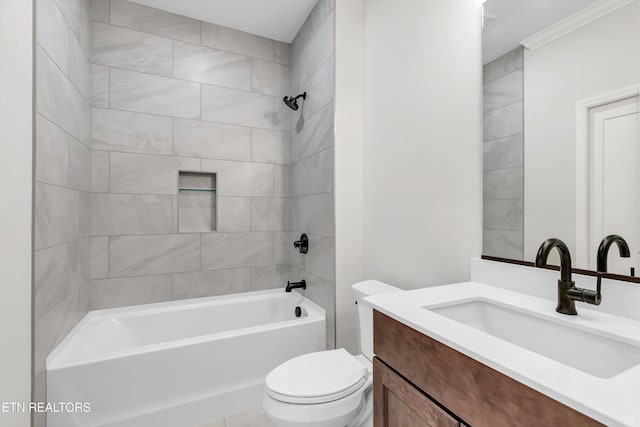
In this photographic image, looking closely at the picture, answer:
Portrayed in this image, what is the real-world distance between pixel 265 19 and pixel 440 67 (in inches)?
65.9

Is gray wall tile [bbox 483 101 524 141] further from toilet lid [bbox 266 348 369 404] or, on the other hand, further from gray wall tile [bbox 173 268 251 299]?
gray wall tile [bbox 173 268 251 299]

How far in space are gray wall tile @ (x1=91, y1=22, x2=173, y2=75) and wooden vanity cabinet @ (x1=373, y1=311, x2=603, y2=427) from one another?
250 centimetres

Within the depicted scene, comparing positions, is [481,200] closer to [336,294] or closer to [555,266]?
[555,266]

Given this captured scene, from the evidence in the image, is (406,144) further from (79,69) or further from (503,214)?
(79,69)

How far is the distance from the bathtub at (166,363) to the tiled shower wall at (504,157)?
1.30 m

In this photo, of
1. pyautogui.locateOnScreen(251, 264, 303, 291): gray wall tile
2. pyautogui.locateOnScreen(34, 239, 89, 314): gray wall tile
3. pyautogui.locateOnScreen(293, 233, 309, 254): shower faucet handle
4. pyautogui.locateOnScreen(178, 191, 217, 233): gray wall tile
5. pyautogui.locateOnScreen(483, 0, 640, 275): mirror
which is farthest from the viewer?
pyautogui.locateOnScreen(251, 264, 303, 291): gray wall tile

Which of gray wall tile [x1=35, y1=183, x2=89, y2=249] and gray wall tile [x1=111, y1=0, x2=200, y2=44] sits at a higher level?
gray wall tile [x1=111, y1=0, x2=200, y2=44]

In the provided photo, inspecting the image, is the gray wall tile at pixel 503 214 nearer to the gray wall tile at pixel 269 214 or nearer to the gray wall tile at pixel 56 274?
the gray wall tile at pixel 269 214

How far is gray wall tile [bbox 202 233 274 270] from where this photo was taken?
2.43 metres

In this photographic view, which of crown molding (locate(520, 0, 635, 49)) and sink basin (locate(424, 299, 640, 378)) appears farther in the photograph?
crown molding (locate(520, 0, 635, 49))

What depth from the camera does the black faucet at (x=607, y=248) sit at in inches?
30.5

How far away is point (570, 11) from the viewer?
0.94m

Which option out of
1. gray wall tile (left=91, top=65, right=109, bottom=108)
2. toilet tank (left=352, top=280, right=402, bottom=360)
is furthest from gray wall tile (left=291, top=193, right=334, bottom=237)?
gray wall tile (left=91, top=65, right=109, bottom=108)

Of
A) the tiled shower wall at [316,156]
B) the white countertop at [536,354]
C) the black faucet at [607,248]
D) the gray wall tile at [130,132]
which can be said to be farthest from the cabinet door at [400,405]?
the gray wall tile at [130,132]
